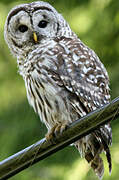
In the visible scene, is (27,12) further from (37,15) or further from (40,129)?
(40,129)

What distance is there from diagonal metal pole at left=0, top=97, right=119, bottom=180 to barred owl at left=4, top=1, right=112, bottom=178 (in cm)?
66

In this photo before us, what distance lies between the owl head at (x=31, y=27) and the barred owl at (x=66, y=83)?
0.01 metres

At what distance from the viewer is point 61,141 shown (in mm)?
3521

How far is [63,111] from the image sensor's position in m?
4.53

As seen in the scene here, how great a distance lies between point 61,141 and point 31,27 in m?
Result: 1.96

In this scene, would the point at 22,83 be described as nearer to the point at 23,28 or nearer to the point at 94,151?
the point at 23,28

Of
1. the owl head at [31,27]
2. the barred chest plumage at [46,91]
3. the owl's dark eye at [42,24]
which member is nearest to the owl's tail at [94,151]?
the barred chest plumage at [46,91]

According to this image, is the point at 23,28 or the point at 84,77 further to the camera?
the point at 23,28

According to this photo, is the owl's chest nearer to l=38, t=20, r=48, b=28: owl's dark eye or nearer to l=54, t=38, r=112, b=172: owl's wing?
l=54, t=38, r=112, b=172: owl's wing

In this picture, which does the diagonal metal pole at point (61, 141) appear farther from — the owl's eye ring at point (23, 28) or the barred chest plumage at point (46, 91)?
the owl's eye ring at point (23, 28)

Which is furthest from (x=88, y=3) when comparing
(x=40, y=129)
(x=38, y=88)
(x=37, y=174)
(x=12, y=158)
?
(x=12, y=158)

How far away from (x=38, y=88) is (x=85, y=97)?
42 cm

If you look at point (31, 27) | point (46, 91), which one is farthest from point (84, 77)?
point (31, 27)

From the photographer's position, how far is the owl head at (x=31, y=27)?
16.9 feet
